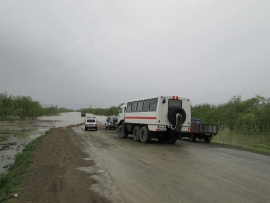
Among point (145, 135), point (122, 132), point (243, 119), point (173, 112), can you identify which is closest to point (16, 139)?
point (122, 132)

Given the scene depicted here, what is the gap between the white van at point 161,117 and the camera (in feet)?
47.9

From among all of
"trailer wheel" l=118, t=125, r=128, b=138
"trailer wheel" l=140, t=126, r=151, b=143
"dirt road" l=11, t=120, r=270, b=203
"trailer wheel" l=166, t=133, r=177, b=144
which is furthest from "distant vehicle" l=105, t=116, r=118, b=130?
"dirt road" l=11, t=120, r=270, b=203

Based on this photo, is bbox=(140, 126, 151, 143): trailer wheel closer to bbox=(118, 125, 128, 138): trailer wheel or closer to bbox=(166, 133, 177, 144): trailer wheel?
bbox=(166, 133, 177, 144): trailer wheel

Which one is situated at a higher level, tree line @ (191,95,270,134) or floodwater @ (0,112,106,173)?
tree line @ (191,95,270,134)

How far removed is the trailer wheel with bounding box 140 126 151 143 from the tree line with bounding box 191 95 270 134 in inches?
599

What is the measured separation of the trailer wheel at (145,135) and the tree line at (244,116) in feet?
49.9

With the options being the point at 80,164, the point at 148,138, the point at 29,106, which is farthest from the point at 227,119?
the point at 29,106

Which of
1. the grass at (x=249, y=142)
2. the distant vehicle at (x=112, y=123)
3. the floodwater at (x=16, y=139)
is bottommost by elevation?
the floodwater at (x=16, y=139)

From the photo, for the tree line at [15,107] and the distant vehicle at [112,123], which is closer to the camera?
the distant vehicle at [112,123]

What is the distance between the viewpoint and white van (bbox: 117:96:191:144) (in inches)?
575

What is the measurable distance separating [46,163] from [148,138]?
813 cm

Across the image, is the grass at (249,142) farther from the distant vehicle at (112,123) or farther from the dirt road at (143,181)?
the distant vehicle at (112,123)

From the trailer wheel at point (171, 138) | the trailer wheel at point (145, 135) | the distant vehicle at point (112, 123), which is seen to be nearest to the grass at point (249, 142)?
the trailer wheel at point (171, 138)

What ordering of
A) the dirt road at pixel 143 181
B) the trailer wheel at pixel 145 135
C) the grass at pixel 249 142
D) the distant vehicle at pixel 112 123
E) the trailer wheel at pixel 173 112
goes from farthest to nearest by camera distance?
the distant vehicle at pixel 112 123, the grass at pixel 249 142, the trailer wheel at pixel 145 135, the trailer wheel at pixel 173 112, the dirt road at pixel 143 181
